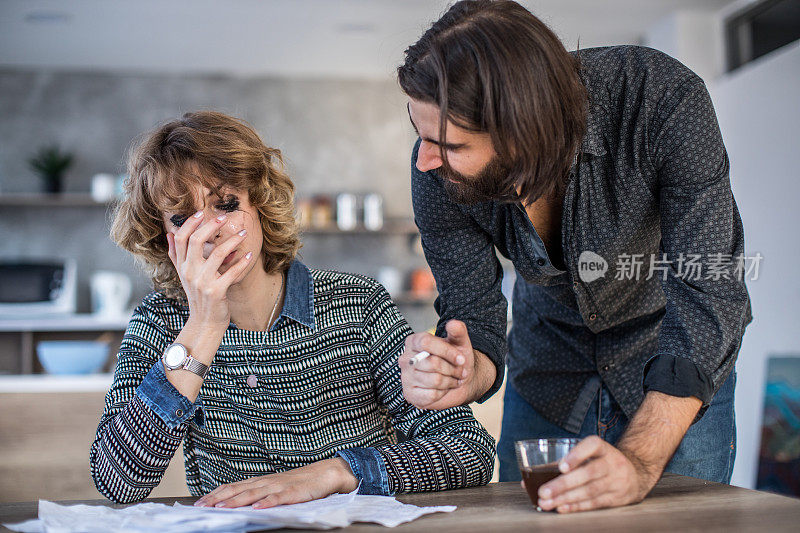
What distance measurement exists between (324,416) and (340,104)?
15.6 ft

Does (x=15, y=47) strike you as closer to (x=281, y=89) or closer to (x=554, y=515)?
(x=281, y=89)

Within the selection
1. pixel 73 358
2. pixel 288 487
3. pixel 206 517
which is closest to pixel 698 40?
pixel 73 358

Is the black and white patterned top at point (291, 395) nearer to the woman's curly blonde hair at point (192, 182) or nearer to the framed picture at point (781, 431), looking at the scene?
the woman's curly blonde hair at point (192, 182)

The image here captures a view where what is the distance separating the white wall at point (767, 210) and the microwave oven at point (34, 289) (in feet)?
14.2

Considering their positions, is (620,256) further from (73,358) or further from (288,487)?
(73,358)

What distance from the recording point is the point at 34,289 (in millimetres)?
5195

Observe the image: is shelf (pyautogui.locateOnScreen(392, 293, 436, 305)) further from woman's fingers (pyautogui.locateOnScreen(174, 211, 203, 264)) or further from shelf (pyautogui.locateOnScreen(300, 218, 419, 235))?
woman's fingers (pyautogui.locateOnScreen(174, 211, 203, 264))

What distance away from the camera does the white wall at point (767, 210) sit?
3953mm

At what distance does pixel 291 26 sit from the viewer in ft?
16.0

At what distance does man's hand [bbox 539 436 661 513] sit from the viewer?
0.94 m

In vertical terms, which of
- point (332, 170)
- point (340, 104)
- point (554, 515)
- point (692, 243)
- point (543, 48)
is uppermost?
point (340, 104)

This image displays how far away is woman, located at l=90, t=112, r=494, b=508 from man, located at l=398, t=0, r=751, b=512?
0.58 feet

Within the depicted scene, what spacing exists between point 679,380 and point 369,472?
469 mm

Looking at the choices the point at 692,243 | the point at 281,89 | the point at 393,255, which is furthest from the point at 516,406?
the point at 281,89
